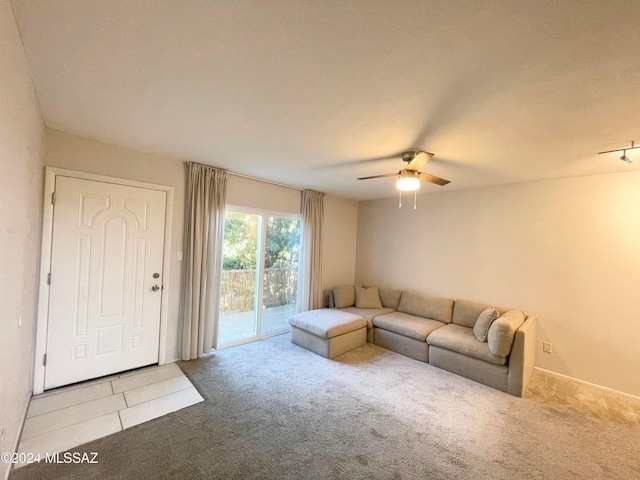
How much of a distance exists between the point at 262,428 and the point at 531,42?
3.00 meters

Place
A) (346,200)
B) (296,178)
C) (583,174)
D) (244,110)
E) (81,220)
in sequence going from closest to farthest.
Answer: (244,110) < (81,220) < (583,174) < (296,178) < (346,200)

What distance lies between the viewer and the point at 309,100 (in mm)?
1794

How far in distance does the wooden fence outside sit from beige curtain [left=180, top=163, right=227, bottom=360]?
362 millimetres

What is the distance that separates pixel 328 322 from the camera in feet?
12.4

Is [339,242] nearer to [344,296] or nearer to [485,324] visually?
[344,296]

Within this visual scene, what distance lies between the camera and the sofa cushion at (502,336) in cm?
286

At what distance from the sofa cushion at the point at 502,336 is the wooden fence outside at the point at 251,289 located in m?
2.95

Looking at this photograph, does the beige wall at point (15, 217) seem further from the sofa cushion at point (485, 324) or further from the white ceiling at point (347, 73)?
the sofa cushion at point (485, 324)

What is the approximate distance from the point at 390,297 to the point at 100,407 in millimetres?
4040

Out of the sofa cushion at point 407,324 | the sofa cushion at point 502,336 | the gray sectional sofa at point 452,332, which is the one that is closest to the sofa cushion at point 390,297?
the gray sectional sofa at point 452,332

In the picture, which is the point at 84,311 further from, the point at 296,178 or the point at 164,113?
the point at 296,178

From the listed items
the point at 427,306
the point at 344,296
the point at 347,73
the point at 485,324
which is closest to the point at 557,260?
the point at 485,324

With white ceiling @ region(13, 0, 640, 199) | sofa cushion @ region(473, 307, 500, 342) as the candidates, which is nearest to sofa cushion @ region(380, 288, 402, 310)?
sofa cushion @ region(473, 307, 500, 342)

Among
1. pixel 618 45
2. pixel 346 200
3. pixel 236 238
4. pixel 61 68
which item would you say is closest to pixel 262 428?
pixel 236 238
